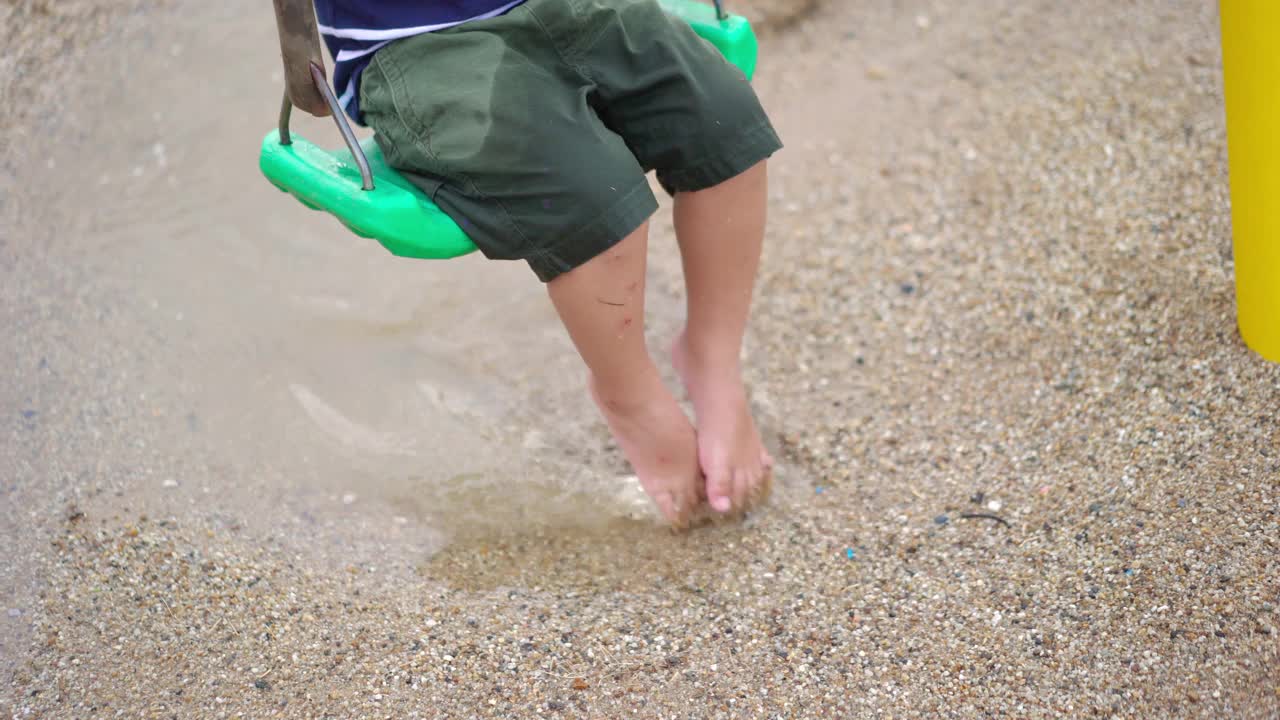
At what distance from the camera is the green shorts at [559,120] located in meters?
1.12

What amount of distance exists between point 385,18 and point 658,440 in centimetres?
57

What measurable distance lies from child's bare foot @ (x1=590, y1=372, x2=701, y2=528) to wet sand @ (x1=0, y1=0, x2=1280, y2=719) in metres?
0.06

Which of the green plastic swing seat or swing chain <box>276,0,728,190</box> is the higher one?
swing chain <box>276,0,728,190</box>

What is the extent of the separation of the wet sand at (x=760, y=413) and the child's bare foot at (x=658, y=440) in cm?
6

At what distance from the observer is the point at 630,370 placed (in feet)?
4.20

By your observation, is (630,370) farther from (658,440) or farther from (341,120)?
(341,120)

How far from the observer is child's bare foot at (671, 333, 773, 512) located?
4.61 feet

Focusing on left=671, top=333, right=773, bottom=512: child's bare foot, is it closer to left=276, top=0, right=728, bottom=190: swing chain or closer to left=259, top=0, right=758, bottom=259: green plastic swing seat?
left=259, top=0, right=758, bottom=259: green plastic swing seat

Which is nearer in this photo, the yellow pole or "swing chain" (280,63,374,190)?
"swing chain" (280,63,374,190)

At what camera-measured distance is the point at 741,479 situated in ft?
4.67

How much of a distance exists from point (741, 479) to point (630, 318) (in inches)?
12.0

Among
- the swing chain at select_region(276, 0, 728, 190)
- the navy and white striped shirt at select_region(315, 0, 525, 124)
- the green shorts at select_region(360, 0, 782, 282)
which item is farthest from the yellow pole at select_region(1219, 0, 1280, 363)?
the swing chain at select_region(276, 0, 728, 190)

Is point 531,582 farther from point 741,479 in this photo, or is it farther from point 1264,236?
point 1264,236

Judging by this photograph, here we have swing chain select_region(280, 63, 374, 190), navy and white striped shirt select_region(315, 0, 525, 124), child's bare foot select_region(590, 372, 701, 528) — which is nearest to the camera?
swing chain select_region(280, 63, 374, 190)
